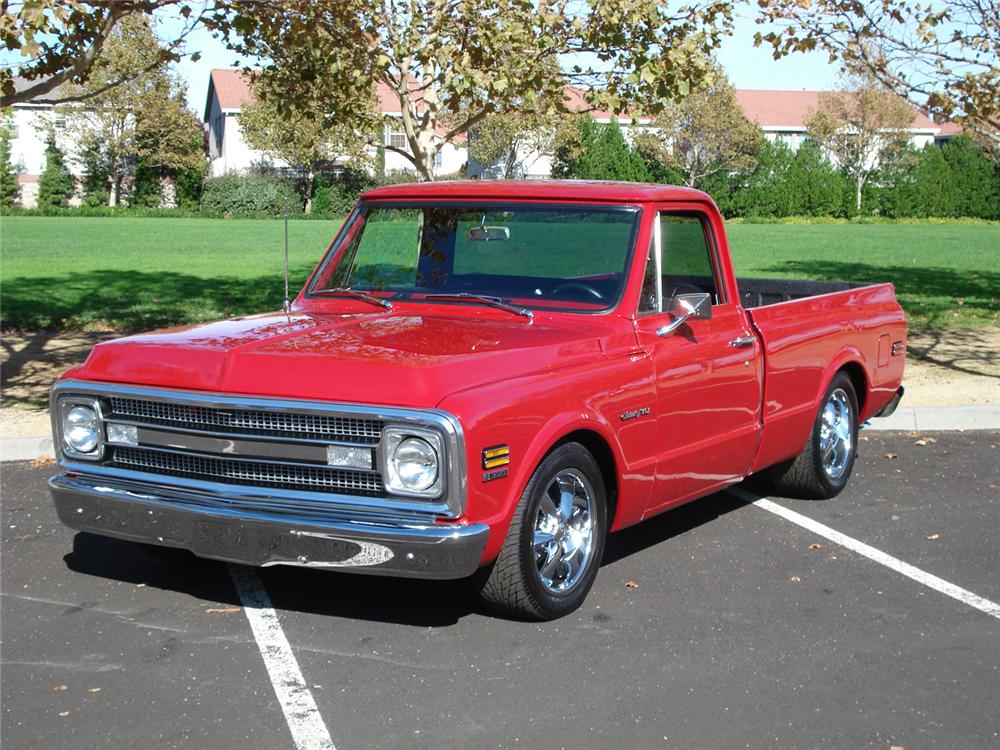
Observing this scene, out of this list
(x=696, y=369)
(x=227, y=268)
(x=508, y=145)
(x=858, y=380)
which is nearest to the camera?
(x=696, y=369)

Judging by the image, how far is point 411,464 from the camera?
4.88 m

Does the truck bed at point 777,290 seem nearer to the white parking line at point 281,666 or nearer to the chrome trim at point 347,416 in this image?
the white parking line at point 281,666

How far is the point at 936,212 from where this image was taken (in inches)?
2426

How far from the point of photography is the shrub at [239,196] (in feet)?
194

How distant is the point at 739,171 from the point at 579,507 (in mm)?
59989

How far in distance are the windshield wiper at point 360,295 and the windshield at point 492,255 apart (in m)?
0.02

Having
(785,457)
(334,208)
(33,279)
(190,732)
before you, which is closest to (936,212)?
(334,208)

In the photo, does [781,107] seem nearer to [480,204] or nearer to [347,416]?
[480,204]

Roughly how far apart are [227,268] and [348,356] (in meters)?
20.2

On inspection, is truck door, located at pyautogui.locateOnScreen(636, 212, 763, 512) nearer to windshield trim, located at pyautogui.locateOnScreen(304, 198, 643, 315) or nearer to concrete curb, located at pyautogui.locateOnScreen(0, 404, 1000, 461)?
windshield trim, located at pyautogui.locateOnScreen(304, 198, 643, 315)

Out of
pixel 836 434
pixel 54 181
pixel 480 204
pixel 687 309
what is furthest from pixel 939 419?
pixel 54 181

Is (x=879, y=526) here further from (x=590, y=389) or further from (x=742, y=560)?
(x=590, y=389)

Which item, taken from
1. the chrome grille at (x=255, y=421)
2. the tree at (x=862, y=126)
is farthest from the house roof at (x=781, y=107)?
the chrome grille at (x=255, y=421)

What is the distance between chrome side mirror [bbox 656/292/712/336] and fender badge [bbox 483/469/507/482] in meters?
1.41
